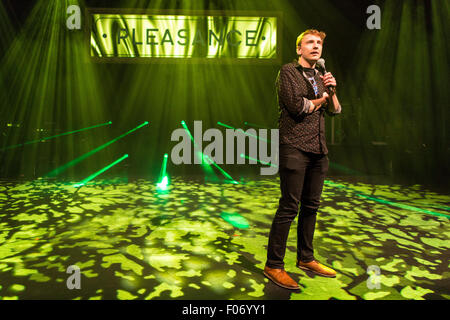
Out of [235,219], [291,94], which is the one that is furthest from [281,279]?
[235,219]

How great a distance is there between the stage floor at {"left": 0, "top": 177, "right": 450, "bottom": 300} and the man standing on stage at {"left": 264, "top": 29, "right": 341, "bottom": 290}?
317 mm

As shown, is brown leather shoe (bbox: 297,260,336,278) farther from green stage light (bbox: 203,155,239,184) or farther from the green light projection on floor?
green stage light (bbox: 203,155,239,184)

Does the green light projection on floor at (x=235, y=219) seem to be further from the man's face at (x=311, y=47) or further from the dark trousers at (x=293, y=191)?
the man's face at (x=311, y=47)

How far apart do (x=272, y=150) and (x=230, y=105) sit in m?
1.79

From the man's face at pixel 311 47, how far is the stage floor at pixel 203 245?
4.81ft

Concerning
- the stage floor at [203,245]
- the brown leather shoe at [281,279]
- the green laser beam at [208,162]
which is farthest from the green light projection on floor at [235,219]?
the green laser beam at [208,162]

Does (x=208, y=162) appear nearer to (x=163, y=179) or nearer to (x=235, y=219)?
(x=163, y=179)

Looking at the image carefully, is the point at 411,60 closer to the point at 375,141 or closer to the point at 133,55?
the point at 375,141

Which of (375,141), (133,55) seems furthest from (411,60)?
(133,55)

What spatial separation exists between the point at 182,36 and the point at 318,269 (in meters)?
6.49

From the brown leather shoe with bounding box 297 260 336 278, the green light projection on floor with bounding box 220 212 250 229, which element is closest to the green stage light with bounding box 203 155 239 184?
the green light projection on floor with bounding box 220 212 250 229

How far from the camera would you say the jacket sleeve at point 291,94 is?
1.81 m

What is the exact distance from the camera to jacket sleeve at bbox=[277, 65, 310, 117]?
181 cm

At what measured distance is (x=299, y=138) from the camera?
1.89 metres
